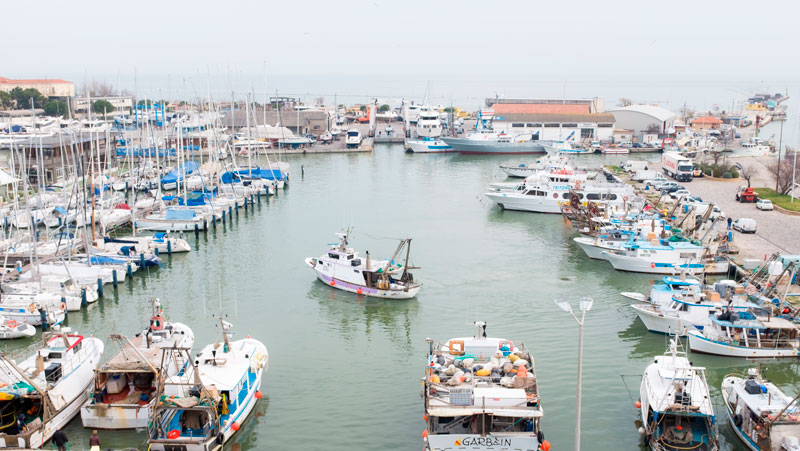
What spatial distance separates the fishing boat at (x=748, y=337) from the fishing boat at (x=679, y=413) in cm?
485

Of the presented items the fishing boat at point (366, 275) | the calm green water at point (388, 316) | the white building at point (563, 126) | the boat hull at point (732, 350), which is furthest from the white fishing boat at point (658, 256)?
the white building at point (563, 126)

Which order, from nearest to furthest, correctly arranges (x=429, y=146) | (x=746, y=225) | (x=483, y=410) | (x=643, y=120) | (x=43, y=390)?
(x=483, y=410) < (x=43, y=390) < (x=746, y=225) < (x=429, y=146) < (x=643, y=120)

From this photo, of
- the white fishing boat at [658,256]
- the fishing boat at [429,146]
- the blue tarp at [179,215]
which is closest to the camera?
the white fishing boat at [658,256]

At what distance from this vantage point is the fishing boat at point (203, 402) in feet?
53.4

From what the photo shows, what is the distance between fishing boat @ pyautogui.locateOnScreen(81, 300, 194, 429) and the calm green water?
437mm

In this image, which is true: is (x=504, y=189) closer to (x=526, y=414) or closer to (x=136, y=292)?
(x=136, y=292)

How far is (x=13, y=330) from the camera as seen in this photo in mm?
23969

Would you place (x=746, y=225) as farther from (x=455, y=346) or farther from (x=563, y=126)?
(x=563, y=126)

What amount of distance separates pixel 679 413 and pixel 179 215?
31071mm

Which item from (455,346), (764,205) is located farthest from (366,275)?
(764,205)

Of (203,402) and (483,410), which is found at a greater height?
(483,410)

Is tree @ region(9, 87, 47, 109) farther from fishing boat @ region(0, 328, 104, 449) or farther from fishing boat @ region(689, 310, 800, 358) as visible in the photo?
fishing boat @ region(689, 310, 800, 358)

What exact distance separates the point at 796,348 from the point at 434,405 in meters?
12.2

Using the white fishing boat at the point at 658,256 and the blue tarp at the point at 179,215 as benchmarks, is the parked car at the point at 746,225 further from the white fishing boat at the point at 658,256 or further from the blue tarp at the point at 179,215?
the blue tarp at the point at 179,215
